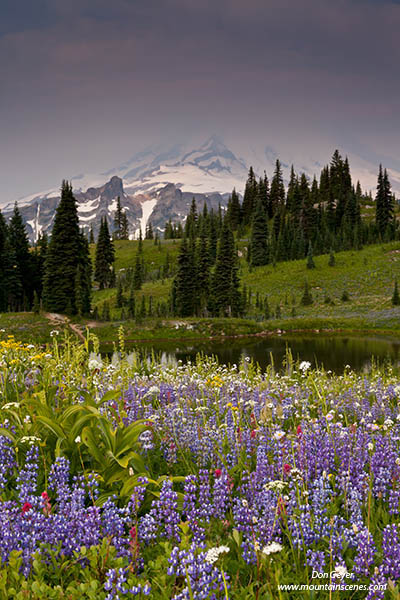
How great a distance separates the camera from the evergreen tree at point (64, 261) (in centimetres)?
5188

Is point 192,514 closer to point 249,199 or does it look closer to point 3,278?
point 3,278

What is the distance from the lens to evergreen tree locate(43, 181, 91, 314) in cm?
5188

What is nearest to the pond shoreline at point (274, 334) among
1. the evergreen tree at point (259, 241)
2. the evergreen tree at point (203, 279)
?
the evergreen tree at point (203, 279)

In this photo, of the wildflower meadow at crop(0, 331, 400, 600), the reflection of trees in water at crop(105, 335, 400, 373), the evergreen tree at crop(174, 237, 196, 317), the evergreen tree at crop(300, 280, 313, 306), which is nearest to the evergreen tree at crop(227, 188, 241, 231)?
the evergreen tree at crop(300, 280, 313, 306)

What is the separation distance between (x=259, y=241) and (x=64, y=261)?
6439 cm

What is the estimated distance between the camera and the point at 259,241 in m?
106

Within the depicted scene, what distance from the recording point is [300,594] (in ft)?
9.27

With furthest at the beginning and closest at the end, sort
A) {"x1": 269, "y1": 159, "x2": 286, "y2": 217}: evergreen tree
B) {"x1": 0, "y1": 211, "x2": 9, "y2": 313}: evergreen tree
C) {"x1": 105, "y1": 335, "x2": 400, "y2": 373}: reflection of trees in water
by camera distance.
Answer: {"x1": 269, "y1": 159, "x2": 286, "y2": 217}: evergreen tree, {"x1": 0, "y1": 211, "x2": 9, "y2": 313}: evergreen tree, {"x1": 105, "y1": 335, "x2": 400, "y2": 373}: reflection of trees in water

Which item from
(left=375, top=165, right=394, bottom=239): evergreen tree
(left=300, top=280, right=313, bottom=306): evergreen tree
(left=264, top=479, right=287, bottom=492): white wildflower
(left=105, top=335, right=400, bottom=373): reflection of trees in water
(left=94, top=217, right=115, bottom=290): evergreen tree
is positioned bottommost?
(left=105, top=335, right=400, bottom=373): reflection of trees in water

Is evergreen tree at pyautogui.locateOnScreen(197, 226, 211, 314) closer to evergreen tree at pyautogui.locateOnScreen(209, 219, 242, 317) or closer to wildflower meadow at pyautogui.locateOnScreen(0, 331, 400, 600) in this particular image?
evergreen tree at pyautogui.locateOnScreen(209, 219, 242, 317)

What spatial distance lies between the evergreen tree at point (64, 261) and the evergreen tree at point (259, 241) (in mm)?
55895

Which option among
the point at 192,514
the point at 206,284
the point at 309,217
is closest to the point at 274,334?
the point at 206,284

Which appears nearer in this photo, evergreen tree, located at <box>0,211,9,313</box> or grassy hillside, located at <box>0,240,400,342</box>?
grassy hillside, located at <box>0,240,400,342</box>

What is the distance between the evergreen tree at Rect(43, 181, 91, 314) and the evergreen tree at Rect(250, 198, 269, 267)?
55.9 meters
